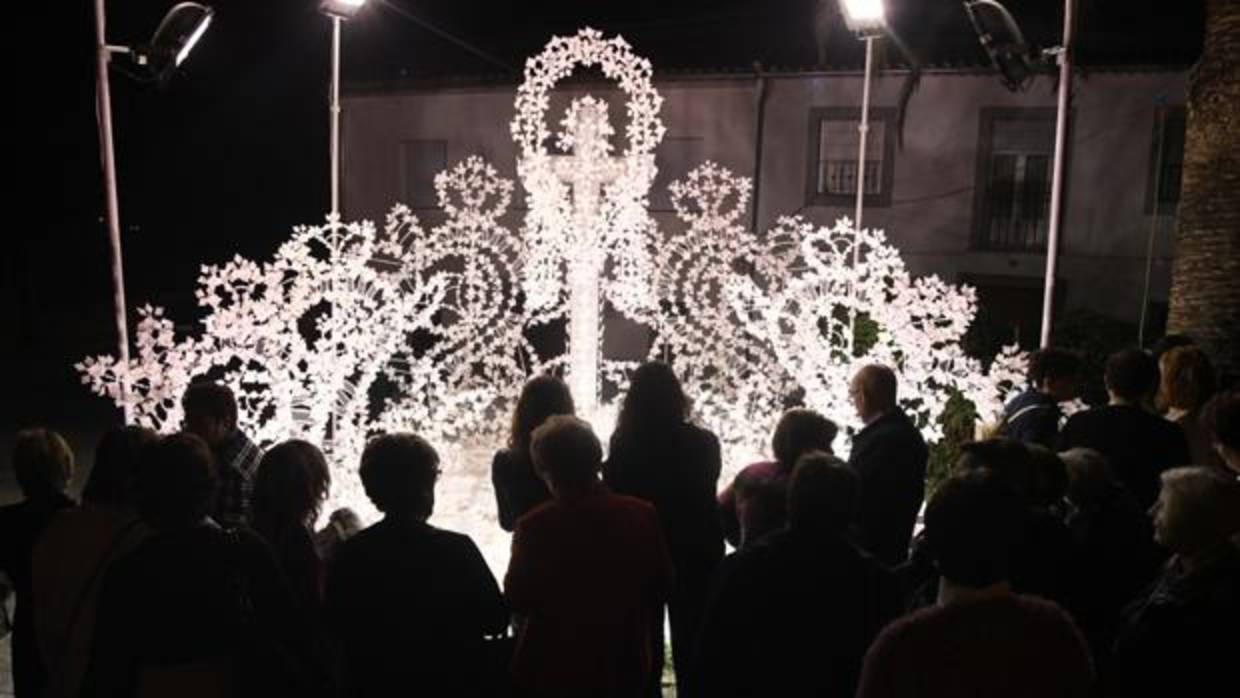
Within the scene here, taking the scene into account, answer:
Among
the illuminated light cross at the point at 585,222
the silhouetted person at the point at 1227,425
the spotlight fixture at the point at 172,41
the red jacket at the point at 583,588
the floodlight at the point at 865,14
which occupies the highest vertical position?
the floodlight at the point at 865,14

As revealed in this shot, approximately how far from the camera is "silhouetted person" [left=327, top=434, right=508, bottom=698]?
2801mm

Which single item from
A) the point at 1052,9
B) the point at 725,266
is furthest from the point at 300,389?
the point at 1052,9

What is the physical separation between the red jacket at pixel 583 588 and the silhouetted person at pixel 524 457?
0.66 metres

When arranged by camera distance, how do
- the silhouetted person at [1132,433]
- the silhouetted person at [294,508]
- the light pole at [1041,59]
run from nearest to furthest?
the silhouetted person at [294,508] → the silhouetted person at [1132,433] → the light pole at [1041,59]

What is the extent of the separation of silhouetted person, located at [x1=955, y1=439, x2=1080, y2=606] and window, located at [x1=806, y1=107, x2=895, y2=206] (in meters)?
12.9

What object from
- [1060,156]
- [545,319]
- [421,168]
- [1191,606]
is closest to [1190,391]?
[1060,156]

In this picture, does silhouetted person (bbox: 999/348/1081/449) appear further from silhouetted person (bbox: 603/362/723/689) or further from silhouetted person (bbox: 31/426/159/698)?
silhouetted person (bbox: 31/426/159/698)

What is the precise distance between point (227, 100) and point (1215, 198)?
67.0 ft

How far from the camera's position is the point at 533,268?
805cm

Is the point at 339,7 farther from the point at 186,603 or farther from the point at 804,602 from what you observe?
the point at 804,602

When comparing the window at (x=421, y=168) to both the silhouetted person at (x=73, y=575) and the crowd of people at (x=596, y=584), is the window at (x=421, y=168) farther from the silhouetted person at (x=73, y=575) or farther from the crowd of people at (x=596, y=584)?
the silhouetted person at (x=73, y=575)

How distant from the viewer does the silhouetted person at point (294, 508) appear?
312cm

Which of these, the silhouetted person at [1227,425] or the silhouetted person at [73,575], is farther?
the silhouetted person at [1227,425]

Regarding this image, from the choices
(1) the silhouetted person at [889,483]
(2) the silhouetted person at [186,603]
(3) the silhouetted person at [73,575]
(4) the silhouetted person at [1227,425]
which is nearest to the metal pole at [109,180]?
(3) the silhouetted person at [73,575]
